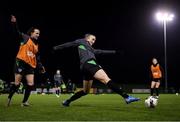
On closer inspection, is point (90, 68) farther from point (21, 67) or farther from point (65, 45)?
point (21, 67)

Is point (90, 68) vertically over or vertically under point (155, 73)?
under

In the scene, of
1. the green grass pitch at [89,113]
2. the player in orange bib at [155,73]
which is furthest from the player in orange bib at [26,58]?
the player in orange bib at [155,73]

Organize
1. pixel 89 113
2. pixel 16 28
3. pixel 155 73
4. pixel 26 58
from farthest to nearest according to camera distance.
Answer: pixel 155 73, pixel 26 58, pixel 16 28, pixel 89 113

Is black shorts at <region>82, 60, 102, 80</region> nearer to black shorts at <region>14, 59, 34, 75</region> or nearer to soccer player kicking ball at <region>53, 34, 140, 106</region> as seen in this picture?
soccer player kicking ball at <region>53, 34, 140, 106</region>

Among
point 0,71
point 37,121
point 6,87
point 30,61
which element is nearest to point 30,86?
point 30,61

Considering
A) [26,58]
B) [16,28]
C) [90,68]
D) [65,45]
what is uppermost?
[16,28]

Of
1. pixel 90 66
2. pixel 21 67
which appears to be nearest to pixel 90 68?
pixel 90 66

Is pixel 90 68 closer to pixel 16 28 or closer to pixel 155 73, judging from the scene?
pixel 16 28

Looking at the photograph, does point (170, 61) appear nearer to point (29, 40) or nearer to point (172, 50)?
point (172, 50)

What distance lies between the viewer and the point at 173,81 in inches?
2197

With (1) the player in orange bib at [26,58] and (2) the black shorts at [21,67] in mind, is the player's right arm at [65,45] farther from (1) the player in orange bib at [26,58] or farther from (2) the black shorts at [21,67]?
(2) the black shorts at [21,67]

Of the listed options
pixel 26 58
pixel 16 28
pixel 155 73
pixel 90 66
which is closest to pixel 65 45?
pixel 90 66

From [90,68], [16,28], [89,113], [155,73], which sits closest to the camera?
[89,113]

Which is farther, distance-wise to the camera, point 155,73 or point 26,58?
point 155,73
